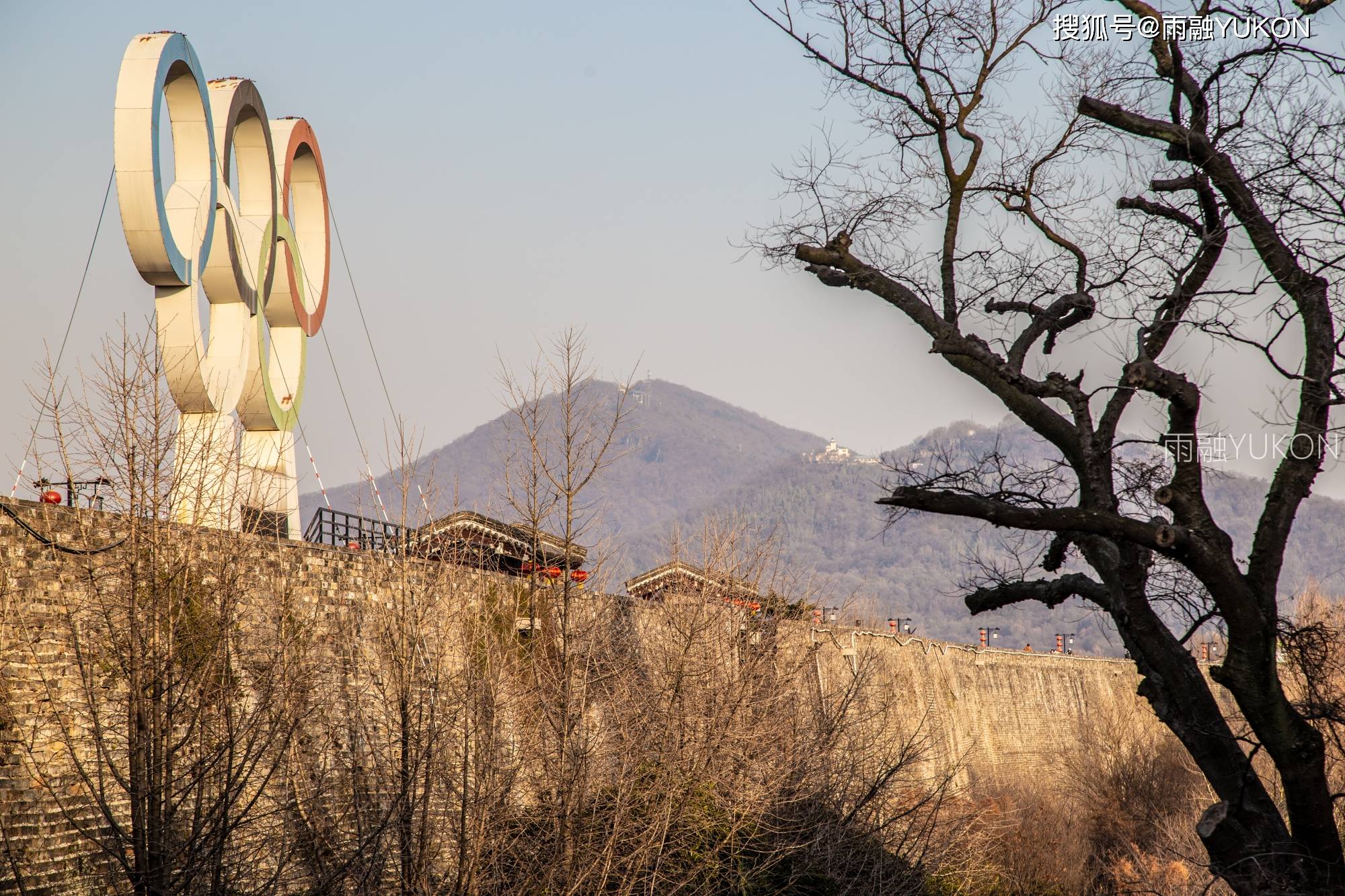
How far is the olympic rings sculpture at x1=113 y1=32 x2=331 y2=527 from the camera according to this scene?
1459cm

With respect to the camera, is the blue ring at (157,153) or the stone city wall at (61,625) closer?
the stone city wall at (61,625)

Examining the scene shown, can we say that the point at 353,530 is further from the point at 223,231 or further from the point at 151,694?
the point at 151,694

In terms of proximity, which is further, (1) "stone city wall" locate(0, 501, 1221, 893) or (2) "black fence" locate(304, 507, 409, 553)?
(2) "black fence" locate(304, 507, 409, 553)

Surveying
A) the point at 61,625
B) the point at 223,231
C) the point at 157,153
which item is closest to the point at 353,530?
the point at 223,231

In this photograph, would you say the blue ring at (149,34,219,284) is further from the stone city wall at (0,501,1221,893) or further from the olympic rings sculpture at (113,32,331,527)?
the stone city wall at (0,501,1221,893)

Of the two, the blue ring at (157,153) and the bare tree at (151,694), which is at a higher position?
the blue ring at (157,153)

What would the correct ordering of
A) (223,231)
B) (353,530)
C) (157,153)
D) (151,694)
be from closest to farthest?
(151,694) < (157,153) < (223,231) < (353,530)

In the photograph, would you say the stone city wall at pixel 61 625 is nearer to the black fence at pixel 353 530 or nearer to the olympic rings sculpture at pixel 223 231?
the black fence at pixel 353 530

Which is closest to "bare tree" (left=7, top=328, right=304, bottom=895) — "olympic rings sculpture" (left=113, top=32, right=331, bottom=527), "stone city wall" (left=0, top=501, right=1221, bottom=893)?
"stone city wall" (left=0, top=501, right=1221, bottom=893)

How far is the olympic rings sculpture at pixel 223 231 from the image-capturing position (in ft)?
47.9

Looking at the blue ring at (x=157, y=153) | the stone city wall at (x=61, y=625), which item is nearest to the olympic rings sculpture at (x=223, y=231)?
the blue ring at (x=157, y=153)

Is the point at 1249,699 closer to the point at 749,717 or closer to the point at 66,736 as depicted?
the point at 66,736

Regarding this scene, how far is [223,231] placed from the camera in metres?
17.3

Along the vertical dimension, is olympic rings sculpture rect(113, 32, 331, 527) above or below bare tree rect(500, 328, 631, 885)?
above
